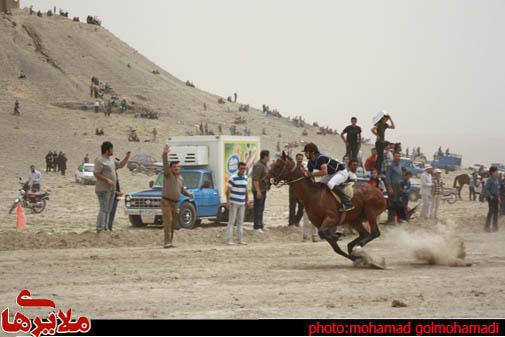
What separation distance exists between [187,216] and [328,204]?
1041cm

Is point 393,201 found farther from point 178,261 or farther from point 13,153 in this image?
point 13,153

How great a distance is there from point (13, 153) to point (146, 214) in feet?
131

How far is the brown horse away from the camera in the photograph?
52.0 feet

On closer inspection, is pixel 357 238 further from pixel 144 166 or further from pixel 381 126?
pixel 144 166

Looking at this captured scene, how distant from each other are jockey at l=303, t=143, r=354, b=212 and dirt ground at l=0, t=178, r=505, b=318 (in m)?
1.30

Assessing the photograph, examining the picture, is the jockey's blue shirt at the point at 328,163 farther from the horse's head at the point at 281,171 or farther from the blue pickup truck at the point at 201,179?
the blue pickup truck at the point at 201,179

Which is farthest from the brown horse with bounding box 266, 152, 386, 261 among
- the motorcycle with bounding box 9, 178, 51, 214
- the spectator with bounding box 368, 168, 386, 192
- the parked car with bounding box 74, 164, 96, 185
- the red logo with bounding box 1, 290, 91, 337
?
the parked car with bounding box 74, 164, 96, 185

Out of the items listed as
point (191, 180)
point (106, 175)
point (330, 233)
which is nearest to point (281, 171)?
point (330, 233)

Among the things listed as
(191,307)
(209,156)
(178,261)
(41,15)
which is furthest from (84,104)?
(191,307)

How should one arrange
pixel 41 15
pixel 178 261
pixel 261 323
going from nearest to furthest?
pixel 261 323, pixel 178 261, pixel 41 15

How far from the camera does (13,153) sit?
207 ft

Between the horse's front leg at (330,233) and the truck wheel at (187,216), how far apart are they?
10234mm

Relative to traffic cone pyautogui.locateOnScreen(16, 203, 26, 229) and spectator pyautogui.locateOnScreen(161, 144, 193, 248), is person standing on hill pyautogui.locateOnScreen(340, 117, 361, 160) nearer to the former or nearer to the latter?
spectator pyautogui.locateOnScreen(161, 144, 193, 248)

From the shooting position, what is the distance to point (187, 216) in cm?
2580
